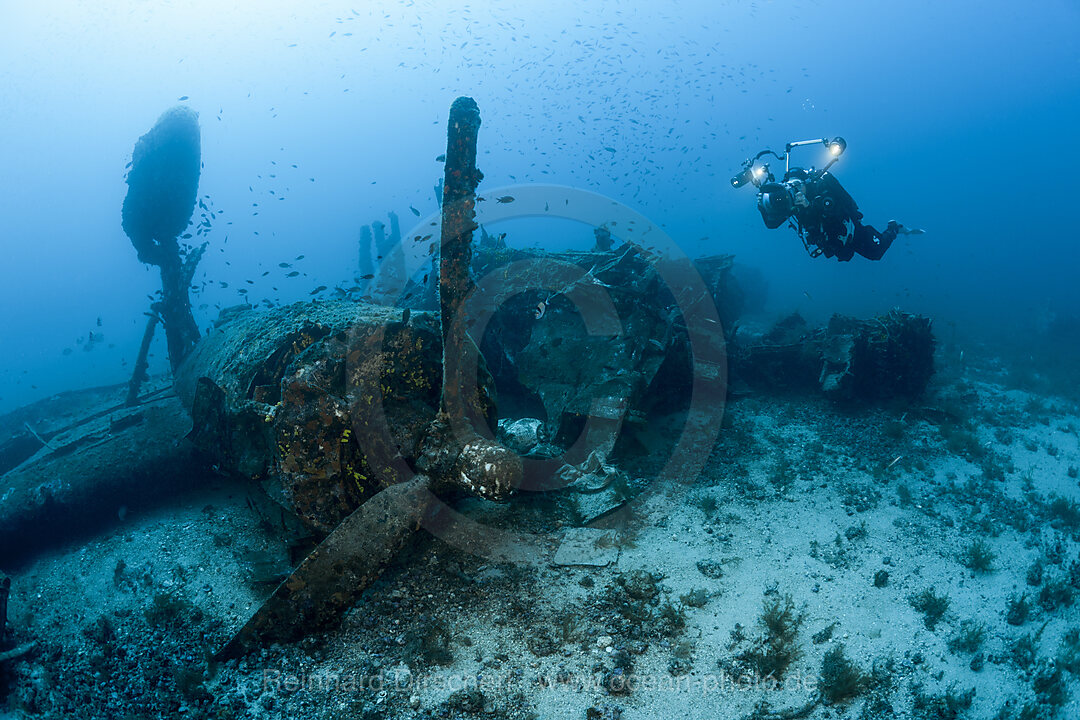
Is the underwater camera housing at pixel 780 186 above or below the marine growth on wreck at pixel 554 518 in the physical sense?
above

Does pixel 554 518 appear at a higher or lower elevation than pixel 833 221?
lower

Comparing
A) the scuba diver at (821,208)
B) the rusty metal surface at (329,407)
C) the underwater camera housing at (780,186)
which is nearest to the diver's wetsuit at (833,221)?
the scuba diver at (821,208)

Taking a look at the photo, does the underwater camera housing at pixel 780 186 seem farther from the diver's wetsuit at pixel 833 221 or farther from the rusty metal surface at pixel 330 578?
the rusty metal surface at pixel 330 578

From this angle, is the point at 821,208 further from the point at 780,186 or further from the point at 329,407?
the point at 329,407

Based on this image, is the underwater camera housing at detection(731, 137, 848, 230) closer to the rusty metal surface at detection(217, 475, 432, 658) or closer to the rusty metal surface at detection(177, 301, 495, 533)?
the rusty metal surface at detection(177, 301, 495, 533)

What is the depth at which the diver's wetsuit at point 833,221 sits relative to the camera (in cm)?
890

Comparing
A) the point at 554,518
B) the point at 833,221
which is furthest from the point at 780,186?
the point at 554,518

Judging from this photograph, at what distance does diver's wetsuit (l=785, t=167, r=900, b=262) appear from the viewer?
8898 mm

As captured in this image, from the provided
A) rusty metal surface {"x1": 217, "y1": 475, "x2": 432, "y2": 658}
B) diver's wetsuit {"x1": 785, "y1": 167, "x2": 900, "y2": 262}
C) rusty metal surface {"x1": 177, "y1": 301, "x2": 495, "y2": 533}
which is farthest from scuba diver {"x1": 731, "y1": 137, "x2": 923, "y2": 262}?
rusty metal surface {"x1": 217, "y1": 475, "x2": 432, "y2": 658}

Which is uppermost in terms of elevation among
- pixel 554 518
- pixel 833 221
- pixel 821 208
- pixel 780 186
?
pixel 780 186

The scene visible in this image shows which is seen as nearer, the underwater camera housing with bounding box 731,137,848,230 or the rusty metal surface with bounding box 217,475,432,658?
the rusty metal surface with bounding box 217,475,432,658

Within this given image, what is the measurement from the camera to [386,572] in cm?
535

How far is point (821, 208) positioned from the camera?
894 centimetres

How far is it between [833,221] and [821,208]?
1.44 ft
